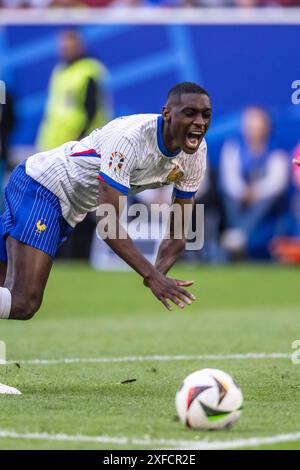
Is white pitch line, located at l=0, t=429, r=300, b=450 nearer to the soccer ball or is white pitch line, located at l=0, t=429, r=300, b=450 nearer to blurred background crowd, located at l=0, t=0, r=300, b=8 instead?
the soccer ball

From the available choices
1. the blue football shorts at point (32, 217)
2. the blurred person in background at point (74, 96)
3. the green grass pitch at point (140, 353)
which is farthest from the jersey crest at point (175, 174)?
the blurred person in background at point (74, 96)

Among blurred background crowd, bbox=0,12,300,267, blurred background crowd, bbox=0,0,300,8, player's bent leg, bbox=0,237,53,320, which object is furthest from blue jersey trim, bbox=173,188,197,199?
blurred background crowd, bbox=0,0,300,8

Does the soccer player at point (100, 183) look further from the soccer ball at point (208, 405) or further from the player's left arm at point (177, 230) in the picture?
the soccer ball at point (208, 405)

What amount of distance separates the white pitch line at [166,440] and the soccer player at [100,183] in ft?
5.16

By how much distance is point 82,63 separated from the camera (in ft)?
63.5

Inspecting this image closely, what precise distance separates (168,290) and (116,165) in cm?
107

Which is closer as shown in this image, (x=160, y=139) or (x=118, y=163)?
(x=118, y=163)

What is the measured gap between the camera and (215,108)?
771 inches

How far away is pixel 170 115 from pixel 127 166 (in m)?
0.50

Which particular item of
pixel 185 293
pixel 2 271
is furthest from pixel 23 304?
pixel 185 293

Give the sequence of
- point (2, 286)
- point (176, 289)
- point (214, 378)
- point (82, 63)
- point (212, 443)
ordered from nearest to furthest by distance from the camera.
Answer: point (212, 443) < point (214, 378) < point (176, 289) < point (2, 286) < point (82, 63)

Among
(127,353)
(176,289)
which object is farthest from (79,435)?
(127,353)

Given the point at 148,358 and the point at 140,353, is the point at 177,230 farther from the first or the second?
the point at 140,353

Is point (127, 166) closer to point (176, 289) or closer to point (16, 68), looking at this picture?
point (176, 289)
